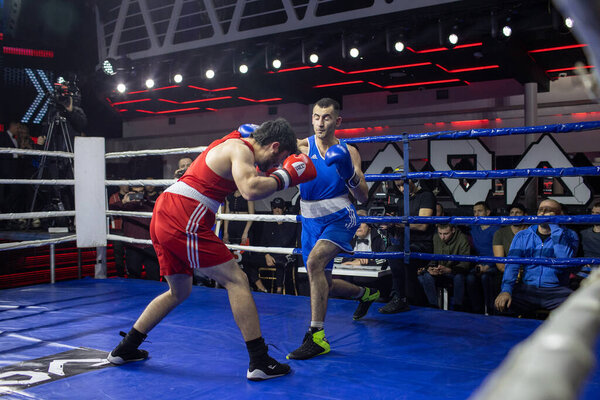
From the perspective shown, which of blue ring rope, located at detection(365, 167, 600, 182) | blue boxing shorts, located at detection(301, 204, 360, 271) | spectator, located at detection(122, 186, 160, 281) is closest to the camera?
blue boxing shorts, located at detection(301, 204, 360, 271)

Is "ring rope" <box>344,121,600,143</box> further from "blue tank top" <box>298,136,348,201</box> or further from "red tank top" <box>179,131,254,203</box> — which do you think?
"red tank top" <box>179,131,254,203</box>

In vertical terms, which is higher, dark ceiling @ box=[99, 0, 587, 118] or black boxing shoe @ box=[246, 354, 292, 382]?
dark ceiling @ box=[99, 0, 587, 118]

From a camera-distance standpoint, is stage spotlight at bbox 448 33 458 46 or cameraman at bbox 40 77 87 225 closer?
cameraman at bbox 40 77 87 225

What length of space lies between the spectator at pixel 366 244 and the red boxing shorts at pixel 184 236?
6.97ft

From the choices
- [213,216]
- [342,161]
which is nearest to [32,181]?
[213,216]

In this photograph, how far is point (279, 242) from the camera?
205 inches

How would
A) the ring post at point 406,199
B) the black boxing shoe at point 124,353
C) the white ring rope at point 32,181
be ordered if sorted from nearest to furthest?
the black boxing shoe at point 124,353
the ring post at point 406,199
the white ring rope at point 32,181

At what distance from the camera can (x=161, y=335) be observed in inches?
112

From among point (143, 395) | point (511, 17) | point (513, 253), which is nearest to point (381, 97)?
point (511, 17)

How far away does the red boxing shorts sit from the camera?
2.28m

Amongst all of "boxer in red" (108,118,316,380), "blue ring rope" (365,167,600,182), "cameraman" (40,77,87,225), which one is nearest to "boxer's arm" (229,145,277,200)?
"boxer in red" (108,118,316,380)

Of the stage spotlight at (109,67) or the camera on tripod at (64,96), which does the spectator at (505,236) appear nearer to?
the camera on tripod at (64,96)

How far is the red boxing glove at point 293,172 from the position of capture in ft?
7.41

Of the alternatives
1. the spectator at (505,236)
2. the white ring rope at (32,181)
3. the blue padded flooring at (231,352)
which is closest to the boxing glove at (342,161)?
the blue padded flooring at (231,352)
